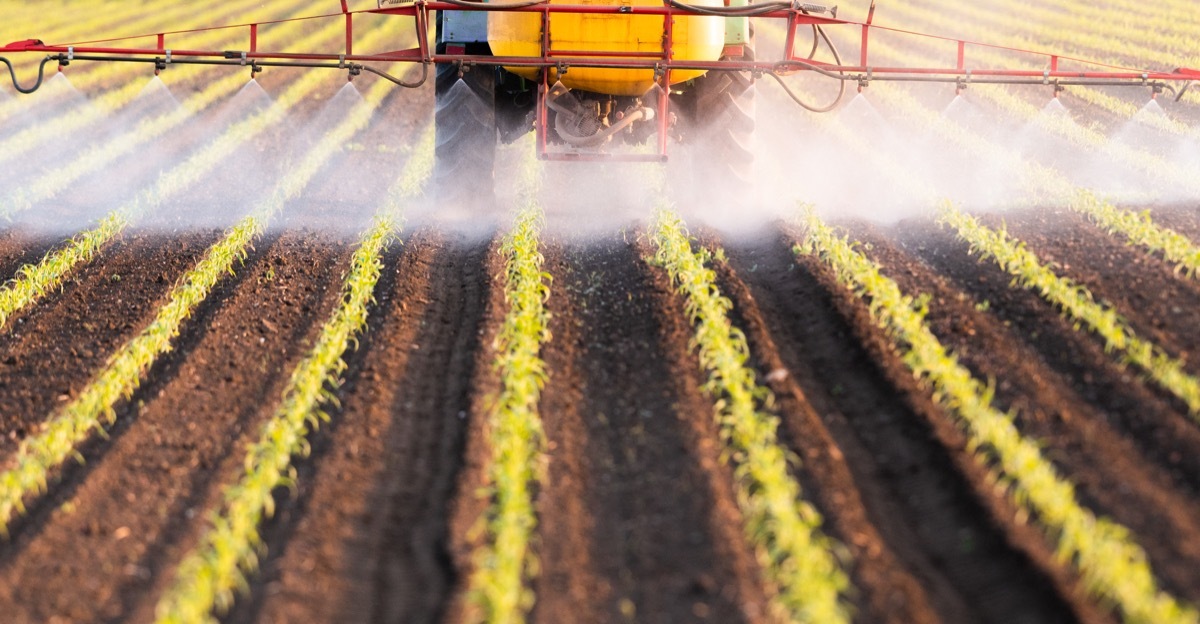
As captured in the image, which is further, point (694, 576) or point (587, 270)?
point (587, 270)

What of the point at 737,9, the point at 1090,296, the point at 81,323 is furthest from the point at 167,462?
the point at 737,9

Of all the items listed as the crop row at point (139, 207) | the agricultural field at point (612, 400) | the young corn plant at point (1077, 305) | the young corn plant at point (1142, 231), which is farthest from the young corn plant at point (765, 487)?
the crop row at point (139, 207)

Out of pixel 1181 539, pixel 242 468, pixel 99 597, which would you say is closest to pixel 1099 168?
pixel 1181 539

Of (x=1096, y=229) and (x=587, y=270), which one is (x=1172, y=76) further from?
(x=587, y=270)

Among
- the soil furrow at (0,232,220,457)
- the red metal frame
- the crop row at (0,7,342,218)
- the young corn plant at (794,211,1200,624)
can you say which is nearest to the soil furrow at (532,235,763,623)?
the young corn plant at (794,211,1200,624)

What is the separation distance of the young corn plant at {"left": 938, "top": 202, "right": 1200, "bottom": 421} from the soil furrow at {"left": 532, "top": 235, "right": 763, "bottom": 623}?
1.81 metres

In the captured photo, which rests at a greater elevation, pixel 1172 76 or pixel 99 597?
pixel 1172 76

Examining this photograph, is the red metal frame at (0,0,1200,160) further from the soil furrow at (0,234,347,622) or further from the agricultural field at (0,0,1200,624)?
the soil furrow at (0,234,347,622)

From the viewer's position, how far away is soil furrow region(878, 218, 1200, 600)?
3902 mm

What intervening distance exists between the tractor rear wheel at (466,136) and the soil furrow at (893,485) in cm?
323

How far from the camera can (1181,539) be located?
12.7ft

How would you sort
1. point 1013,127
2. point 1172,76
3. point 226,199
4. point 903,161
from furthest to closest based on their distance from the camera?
point 1013,127 → point 903,161 → point 226,199 → point 1172,76

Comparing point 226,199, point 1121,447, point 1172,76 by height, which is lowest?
point 226,199

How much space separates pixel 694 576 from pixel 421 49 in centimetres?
491
